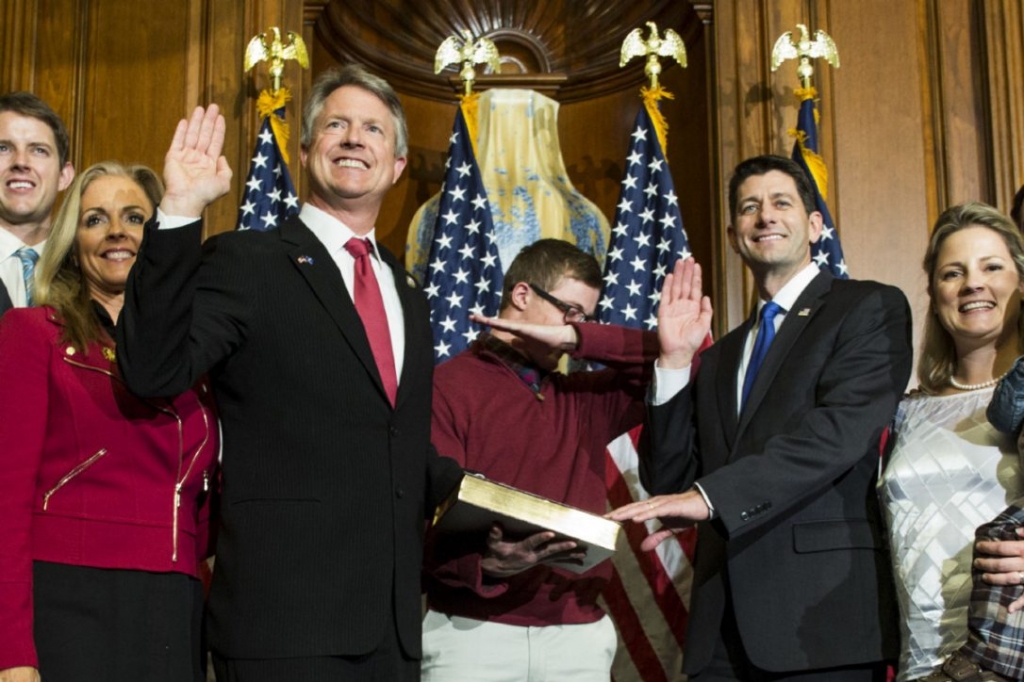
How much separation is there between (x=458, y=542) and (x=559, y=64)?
3602 mm

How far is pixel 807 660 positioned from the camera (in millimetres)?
2592

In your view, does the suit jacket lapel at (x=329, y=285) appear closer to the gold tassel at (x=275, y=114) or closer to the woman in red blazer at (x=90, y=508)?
the woman in red blazer at (x=90, y=508)

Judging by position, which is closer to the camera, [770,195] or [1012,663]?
[1012,663]

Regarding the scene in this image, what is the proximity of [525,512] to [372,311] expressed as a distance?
1.65 ft

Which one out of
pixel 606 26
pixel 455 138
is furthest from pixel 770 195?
pixel 606 26

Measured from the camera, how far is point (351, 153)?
260cm

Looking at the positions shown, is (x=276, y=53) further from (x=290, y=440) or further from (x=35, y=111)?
(x=290, y=440)

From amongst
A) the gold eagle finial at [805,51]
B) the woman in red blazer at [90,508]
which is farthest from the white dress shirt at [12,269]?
the gold eagle finial at [805,51]

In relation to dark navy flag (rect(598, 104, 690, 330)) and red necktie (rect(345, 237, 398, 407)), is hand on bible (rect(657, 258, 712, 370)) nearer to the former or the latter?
red necktie (rect(345, 237, 398, 407))

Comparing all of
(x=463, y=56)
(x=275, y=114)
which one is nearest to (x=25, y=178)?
(x=275, y=114)

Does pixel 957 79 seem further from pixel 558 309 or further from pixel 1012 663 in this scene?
pixel 1012 663

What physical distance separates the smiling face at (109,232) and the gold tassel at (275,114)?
7.18ft

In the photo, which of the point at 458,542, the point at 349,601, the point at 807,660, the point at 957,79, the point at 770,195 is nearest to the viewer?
the point at 349,601

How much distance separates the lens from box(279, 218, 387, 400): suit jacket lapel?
7.61 feet
